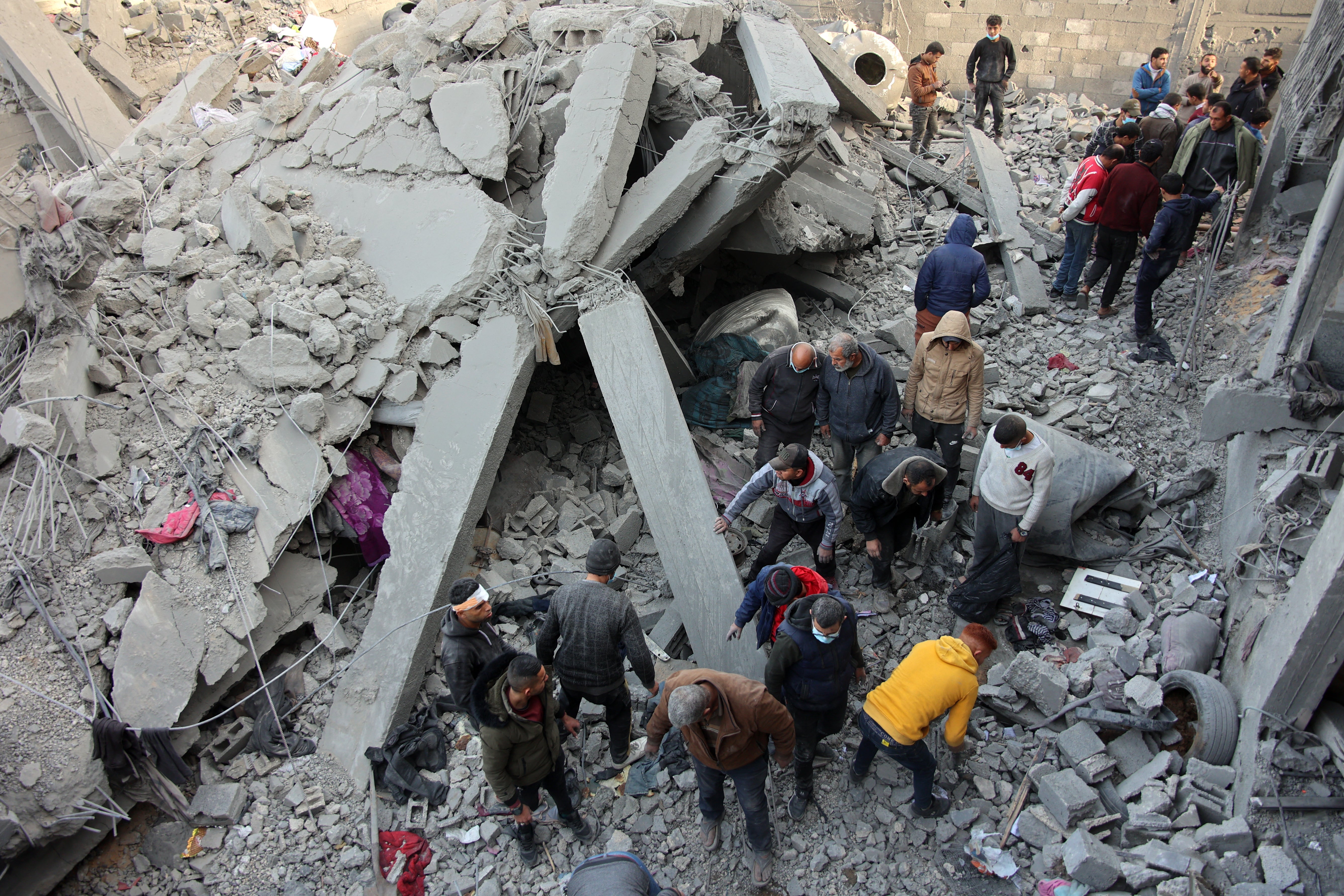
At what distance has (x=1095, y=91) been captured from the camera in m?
12.0

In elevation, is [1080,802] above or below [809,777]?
above

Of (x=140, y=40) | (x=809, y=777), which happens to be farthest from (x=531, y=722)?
(x=140, y=40)

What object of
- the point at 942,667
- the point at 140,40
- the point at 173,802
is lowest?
the point at 173,802

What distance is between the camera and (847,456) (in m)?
5.39

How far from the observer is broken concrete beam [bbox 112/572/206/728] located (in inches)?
155

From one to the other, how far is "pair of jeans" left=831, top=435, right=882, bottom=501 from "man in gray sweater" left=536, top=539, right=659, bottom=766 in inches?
79.2

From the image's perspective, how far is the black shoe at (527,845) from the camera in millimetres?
3729

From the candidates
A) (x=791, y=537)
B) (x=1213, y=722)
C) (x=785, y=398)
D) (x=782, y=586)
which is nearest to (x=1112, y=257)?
→ (x=785, y=398)

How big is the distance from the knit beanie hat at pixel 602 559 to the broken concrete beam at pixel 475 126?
3.47 meters

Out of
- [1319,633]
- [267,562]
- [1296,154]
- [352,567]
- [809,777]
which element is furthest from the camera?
[1296,154]

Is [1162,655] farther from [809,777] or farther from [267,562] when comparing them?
[267,562]

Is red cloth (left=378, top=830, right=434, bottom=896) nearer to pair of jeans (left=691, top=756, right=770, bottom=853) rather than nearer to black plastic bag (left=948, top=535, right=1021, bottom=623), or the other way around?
pair of jeans (left=691, top=756, right=770, bottom=853)

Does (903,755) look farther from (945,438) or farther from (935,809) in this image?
(945,438)

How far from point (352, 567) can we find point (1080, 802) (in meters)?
4.68
